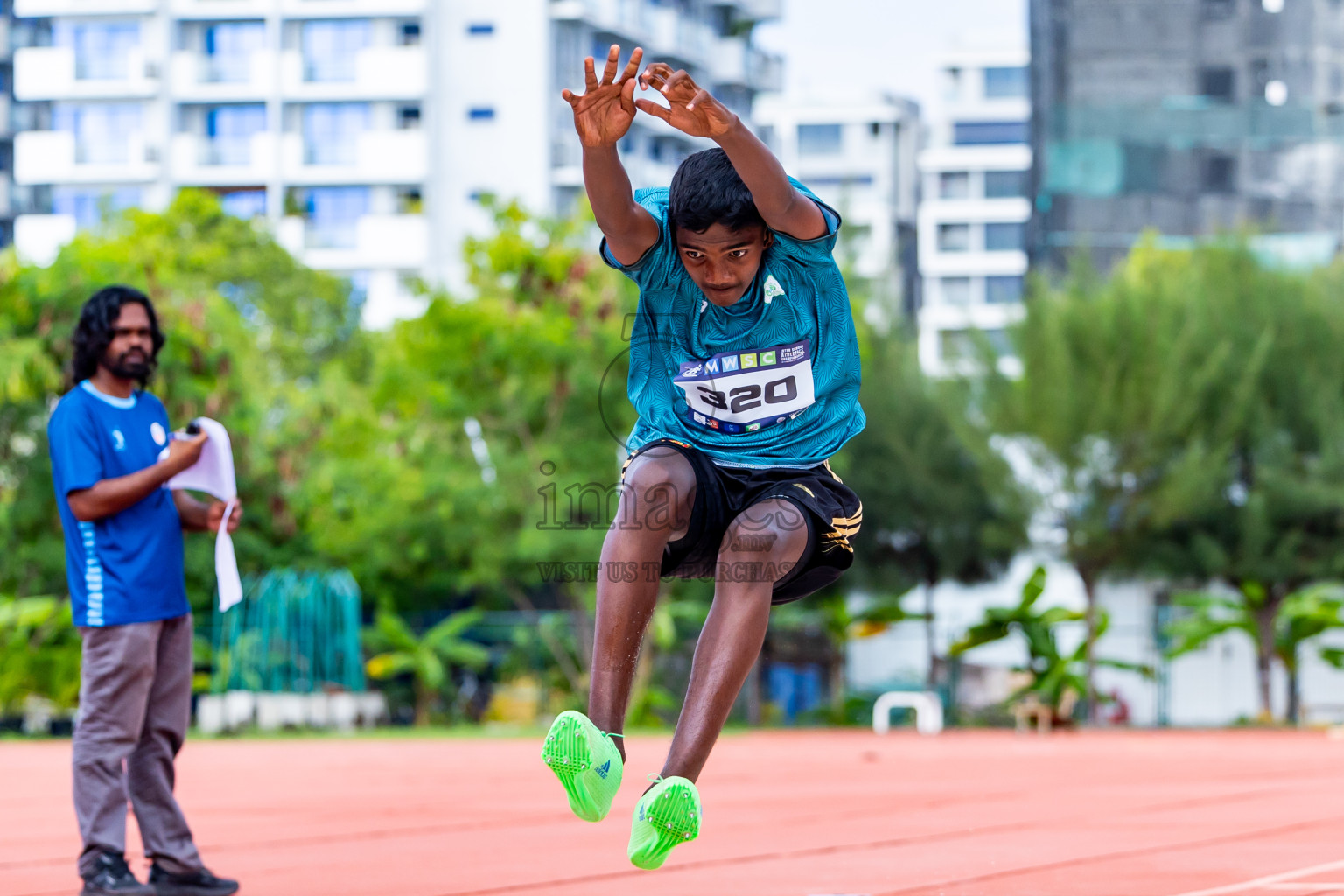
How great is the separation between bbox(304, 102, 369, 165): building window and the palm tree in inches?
1270

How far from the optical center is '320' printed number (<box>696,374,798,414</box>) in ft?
12.9

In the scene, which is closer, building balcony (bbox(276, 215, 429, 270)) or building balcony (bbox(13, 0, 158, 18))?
building balcony (bbox(276, 215, 429, 270))

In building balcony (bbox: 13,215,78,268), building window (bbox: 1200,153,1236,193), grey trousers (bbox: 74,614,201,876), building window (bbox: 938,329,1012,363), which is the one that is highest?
building balcony (bbox: 13,215,78,268)

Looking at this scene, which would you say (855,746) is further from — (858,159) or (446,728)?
(858,159)

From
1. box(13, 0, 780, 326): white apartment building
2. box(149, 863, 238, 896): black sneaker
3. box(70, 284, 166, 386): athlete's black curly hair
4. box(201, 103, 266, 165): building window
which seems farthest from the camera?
box(201, 103, 266, 165): building window

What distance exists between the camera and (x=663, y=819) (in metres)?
3.42

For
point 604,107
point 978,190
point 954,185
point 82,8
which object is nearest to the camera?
point 604,107

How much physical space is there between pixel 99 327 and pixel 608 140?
2203mm

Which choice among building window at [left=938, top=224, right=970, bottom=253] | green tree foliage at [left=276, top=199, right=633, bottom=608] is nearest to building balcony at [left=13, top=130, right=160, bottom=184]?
green tree foliage at [left=276, top=199, right=633, bottom=608]

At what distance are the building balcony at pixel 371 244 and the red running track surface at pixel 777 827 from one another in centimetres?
3705

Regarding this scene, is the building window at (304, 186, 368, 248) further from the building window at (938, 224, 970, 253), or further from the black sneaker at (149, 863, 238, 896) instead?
the black sneaker at (149, 863, 238, 896)

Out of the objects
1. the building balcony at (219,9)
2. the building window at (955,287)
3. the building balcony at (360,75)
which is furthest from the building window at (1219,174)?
the building window at (955,287)

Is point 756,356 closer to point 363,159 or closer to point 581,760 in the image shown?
point 581,760

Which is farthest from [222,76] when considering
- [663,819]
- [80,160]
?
[663,819]
